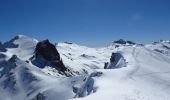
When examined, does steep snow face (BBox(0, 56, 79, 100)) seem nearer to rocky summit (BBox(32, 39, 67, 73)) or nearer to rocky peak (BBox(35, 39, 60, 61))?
rocky summit (BBox(32, 39, 67, 73))

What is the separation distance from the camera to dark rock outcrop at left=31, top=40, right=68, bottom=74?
130 m

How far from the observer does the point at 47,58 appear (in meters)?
136

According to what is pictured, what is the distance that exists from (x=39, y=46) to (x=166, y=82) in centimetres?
9546

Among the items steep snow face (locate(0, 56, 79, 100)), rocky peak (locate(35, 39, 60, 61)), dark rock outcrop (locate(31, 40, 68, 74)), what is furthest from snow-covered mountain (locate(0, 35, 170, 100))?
rocky peak (locate(35, 39, 60, 61))

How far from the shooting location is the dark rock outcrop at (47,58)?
428ft

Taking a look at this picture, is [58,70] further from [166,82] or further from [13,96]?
[166,82]

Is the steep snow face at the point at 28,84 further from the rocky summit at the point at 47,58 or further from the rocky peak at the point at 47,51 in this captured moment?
the rocky peak at the point at 47,51

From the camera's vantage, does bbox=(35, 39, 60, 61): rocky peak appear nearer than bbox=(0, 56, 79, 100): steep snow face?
No

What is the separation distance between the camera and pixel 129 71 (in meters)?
59.0

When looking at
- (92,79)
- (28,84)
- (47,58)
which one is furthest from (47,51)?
(92,79)

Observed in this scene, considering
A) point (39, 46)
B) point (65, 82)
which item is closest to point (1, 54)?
point (39, 46)

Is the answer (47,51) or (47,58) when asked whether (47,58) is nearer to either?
(47,58)

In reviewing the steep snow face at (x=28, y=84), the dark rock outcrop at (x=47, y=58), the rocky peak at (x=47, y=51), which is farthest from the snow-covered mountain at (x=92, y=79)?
the rocky peak at (x=47, y=51)

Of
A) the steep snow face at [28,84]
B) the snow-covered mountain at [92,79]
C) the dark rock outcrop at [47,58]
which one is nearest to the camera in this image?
the snow-covered mountain at [92,79]
